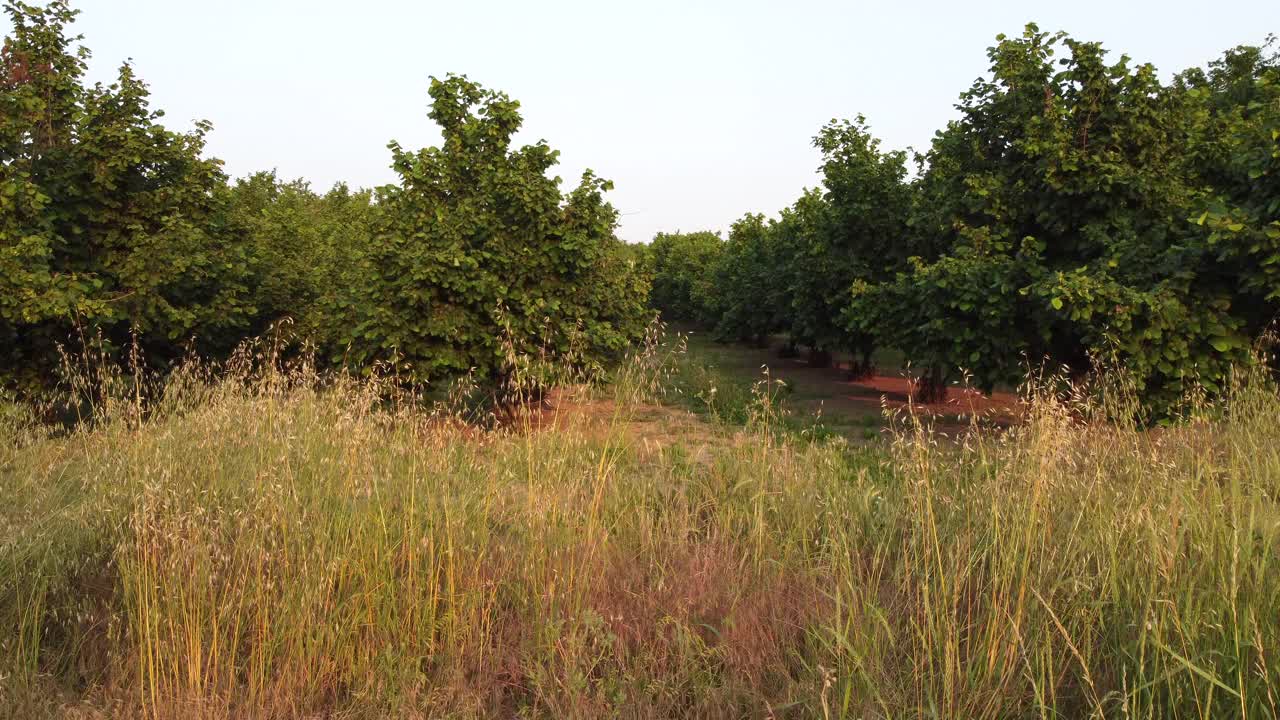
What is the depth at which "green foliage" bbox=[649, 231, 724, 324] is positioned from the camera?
39.0 m

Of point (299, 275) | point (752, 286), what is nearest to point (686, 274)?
point (752, 286)

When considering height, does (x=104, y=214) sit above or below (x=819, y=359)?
above

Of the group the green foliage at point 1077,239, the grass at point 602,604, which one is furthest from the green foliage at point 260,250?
the grass at point 602,604

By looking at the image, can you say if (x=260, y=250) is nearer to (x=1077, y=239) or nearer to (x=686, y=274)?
(x=1077, y=239)

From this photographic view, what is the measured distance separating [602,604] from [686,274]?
4067 cm

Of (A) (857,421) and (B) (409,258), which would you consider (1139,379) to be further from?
(B) (409,258)

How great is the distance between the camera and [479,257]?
10781mm

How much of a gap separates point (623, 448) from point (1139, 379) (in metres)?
6.99

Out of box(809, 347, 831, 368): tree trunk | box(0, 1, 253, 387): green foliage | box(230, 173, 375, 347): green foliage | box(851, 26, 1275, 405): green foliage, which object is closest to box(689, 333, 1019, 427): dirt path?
box(809, 347, 831, 368): tree trunk

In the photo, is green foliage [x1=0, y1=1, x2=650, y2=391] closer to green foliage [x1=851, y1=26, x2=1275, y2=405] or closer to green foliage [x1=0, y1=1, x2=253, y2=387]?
green foliage [x1=0, y1=1, x2=253, y2=387]

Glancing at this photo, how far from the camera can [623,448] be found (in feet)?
17.1

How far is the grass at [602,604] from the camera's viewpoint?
8.61 feet

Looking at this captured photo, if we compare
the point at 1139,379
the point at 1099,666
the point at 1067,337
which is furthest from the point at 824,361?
the point at 1099,666

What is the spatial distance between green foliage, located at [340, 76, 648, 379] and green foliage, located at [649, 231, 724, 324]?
81.4 ft
